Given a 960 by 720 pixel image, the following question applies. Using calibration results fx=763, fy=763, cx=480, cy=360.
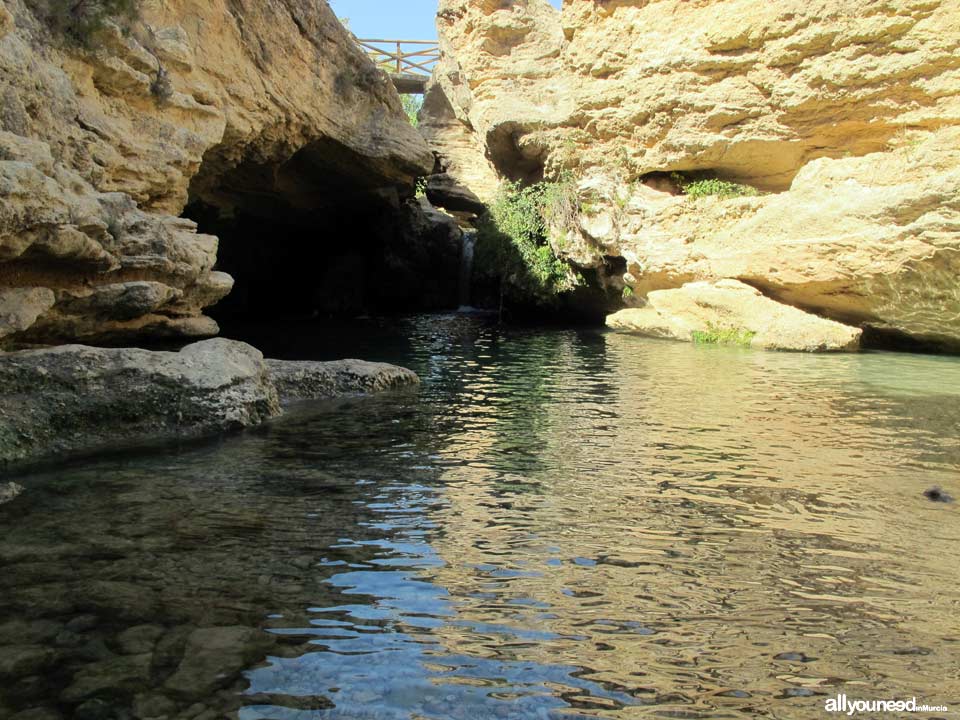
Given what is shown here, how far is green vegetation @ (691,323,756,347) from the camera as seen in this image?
18692 millimetres

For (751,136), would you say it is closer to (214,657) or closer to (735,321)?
(735,321)

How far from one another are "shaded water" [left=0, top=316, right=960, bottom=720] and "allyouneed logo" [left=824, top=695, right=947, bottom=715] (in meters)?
0.05

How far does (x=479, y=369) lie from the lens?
13.6 metres

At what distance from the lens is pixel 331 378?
10703 mm

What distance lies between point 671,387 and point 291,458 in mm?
6667

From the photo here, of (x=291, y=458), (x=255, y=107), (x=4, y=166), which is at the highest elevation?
(x=255, y=107)

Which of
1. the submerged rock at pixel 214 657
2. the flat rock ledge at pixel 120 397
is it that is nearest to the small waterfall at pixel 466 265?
the flat rock ledge at pixel 120 397

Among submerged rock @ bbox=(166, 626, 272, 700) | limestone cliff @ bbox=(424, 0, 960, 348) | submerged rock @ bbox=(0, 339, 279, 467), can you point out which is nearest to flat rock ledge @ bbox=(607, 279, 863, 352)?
limestone cliff @ bbox=(424, 0, 960, 348)

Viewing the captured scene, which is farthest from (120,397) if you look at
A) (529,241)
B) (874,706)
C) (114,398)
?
(529,241)

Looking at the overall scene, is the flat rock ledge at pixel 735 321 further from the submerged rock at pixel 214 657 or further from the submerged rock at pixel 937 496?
the submerged rock at pixel 214 657

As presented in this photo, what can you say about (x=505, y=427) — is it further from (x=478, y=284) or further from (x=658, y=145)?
(x=478, y=284)

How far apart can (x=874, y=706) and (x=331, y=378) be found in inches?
343

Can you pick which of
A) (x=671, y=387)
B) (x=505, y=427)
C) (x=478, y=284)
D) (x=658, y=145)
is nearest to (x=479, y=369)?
(x=671, y=387)

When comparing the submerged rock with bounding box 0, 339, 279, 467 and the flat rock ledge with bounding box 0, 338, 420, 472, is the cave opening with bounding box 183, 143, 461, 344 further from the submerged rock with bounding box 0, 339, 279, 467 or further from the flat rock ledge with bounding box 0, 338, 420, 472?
the submerged rock with bounding box 0, 339, 279, 467
